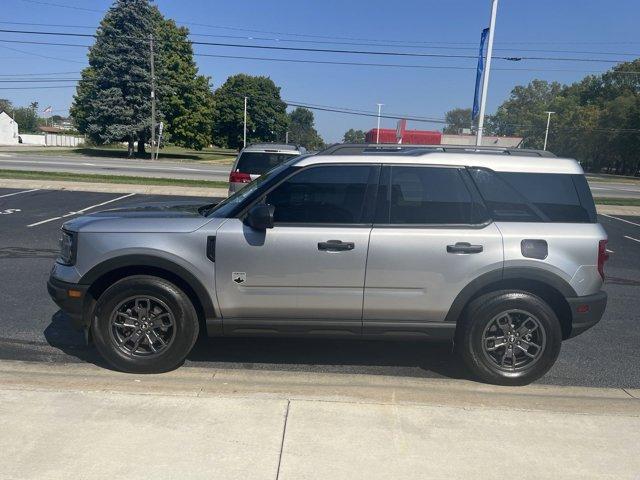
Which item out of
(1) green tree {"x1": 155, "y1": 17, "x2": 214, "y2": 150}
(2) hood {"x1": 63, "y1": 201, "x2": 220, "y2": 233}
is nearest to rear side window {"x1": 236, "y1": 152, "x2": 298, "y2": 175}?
(2) hood {"x1": 63, "y1": 201, "x2": 220, "y2": 233}

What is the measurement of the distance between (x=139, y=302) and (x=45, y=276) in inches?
145

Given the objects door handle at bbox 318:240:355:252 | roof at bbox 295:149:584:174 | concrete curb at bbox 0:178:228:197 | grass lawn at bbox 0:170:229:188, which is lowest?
concrete curb at bbox 0:178:228:197

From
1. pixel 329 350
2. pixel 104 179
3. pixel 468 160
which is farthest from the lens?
pixel 104 179

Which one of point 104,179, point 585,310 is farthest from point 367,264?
point 104,179

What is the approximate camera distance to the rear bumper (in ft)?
13.7

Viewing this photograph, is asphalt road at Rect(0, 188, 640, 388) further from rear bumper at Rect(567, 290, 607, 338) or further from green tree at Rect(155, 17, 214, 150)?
green tree at Rect(155, 17, 214, 150)

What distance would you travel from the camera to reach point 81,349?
4.79 metres

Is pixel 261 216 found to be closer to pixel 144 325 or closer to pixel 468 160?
pixel 144 325

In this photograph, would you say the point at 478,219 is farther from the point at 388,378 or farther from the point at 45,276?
the point at 45,276

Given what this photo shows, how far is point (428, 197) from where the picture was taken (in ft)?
13.9

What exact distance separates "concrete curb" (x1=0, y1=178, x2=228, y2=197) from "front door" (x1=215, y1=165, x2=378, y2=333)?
13839mm

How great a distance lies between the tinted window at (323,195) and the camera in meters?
4.19

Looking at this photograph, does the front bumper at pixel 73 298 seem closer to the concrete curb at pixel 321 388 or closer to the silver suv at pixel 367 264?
the silver suv at pixel 367 264

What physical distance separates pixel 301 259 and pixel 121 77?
40362 mm
